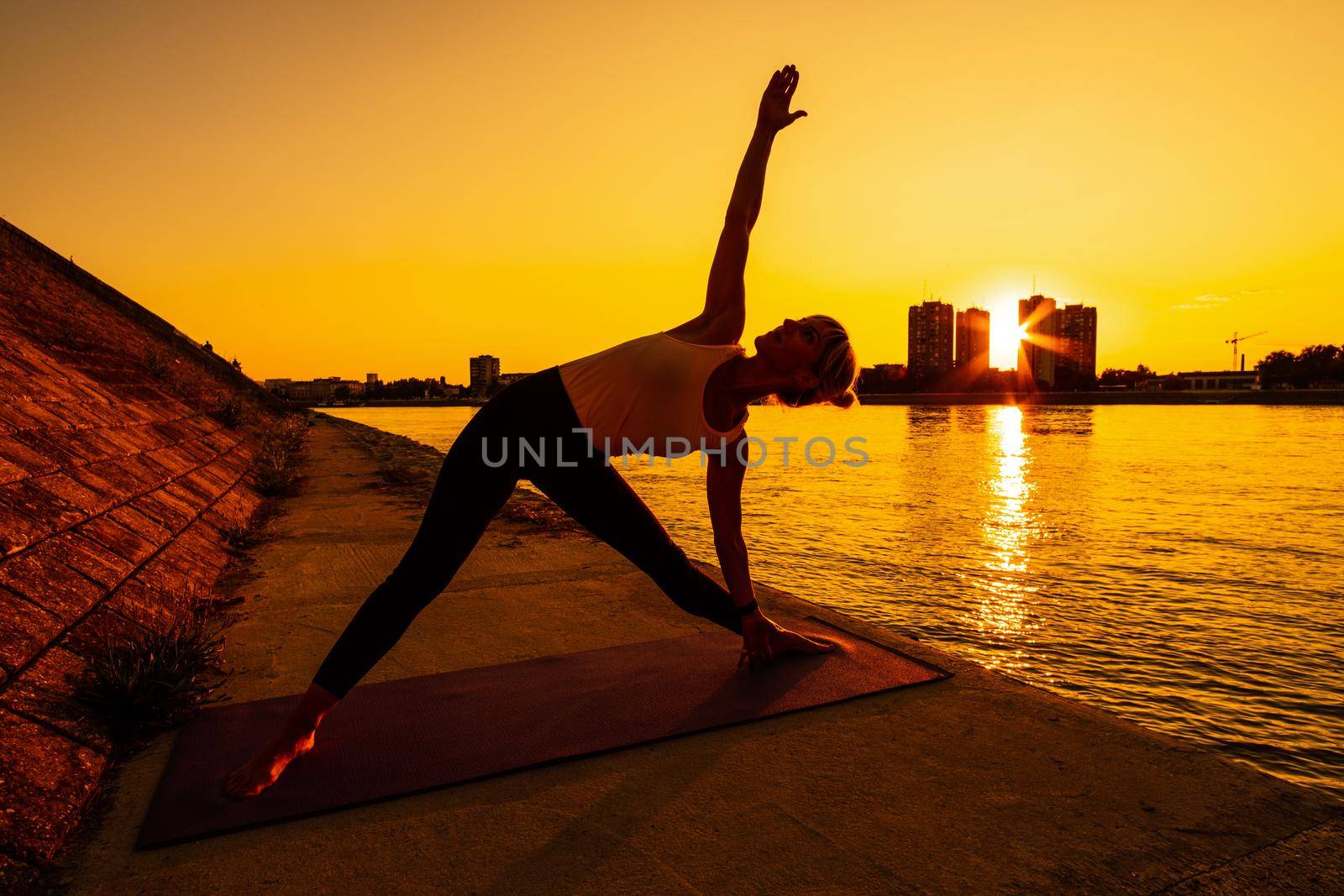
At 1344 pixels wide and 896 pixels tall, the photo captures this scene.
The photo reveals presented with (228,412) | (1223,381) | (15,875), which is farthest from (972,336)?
(15,875)

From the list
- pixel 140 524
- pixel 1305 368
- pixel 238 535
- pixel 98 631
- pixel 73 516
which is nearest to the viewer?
pixel 98 631

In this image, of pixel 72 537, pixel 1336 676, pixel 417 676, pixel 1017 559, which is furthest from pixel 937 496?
pixel 72 537

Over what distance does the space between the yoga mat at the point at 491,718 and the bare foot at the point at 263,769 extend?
3 centimetres

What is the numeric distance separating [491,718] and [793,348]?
5.72ft

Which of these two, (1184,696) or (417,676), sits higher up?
(417,676)

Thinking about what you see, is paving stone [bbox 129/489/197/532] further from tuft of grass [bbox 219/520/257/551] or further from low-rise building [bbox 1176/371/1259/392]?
low-rise building [bbox 1176/371/1259/392]

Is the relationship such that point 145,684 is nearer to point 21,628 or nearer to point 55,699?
point 55,699

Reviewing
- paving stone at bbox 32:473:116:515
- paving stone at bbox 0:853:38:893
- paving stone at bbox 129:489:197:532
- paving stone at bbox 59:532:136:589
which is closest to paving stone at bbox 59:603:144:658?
paving stone at bbox 59:532:136:589

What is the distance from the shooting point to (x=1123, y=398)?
338ft

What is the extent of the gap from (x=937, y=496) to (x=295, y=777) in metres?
11.1

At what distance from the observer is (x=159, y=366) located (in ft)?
32.9

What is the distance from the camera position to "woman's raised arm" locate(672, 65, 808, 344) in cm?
276

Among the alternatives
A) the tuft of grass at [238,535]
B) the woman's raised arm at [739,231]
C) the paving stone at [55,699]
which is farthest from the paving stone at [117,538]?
the woman's raised arm at [739,231]

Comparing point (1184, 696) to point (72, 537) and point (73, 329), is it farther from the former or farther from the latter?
point (73, 329)
